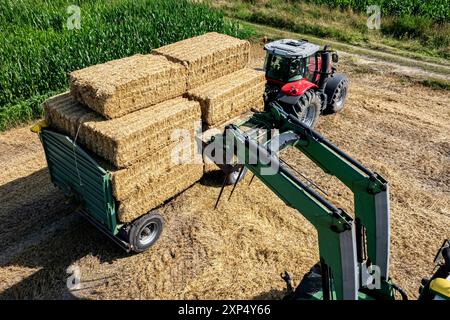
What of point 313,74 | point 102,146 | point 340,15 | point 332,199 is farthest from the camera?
point 340,15

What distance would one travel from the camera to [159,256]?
28.4ft

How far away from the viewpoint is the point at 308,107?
12.5 metres

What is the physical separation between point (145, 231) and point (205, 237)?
1.29m

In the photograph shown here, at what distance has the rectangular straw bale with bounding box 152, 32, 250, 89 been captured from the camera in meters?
9.48

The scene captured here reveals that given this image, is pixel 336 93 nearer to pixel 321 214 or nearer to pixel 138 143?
pixel 138 143

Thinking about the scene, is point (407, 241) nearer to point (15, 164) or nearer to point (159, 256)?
point (159, 256)

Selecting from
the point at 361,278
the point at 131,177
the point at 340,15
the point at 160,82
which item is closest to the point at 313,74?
the point at 160,82

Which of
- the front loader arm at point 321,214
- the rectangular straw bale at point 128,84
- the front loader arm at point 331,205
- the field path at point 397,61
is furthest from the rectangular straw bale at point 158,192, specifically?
the field path at point 397,61

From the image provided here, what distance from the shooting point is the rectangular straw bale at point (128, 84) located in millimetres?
7961

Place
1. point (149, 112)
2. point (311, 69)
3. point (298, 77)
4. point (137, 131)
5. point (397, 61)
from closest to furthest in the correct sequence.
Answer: point (137, 131), point (149, 112), point (298, 77), point (311, 69), point (397, 61)

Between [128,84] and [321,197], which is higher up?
[128,84]

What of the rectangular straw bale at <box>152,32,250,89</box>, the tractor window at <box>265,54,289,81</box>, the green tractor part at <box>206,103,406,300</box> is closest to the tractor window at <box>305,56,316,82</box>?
the tractor window at <box>265,54,289,81</box>

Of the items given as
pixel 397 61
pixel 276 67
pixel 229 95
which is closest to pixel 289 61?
pixel 276 67
